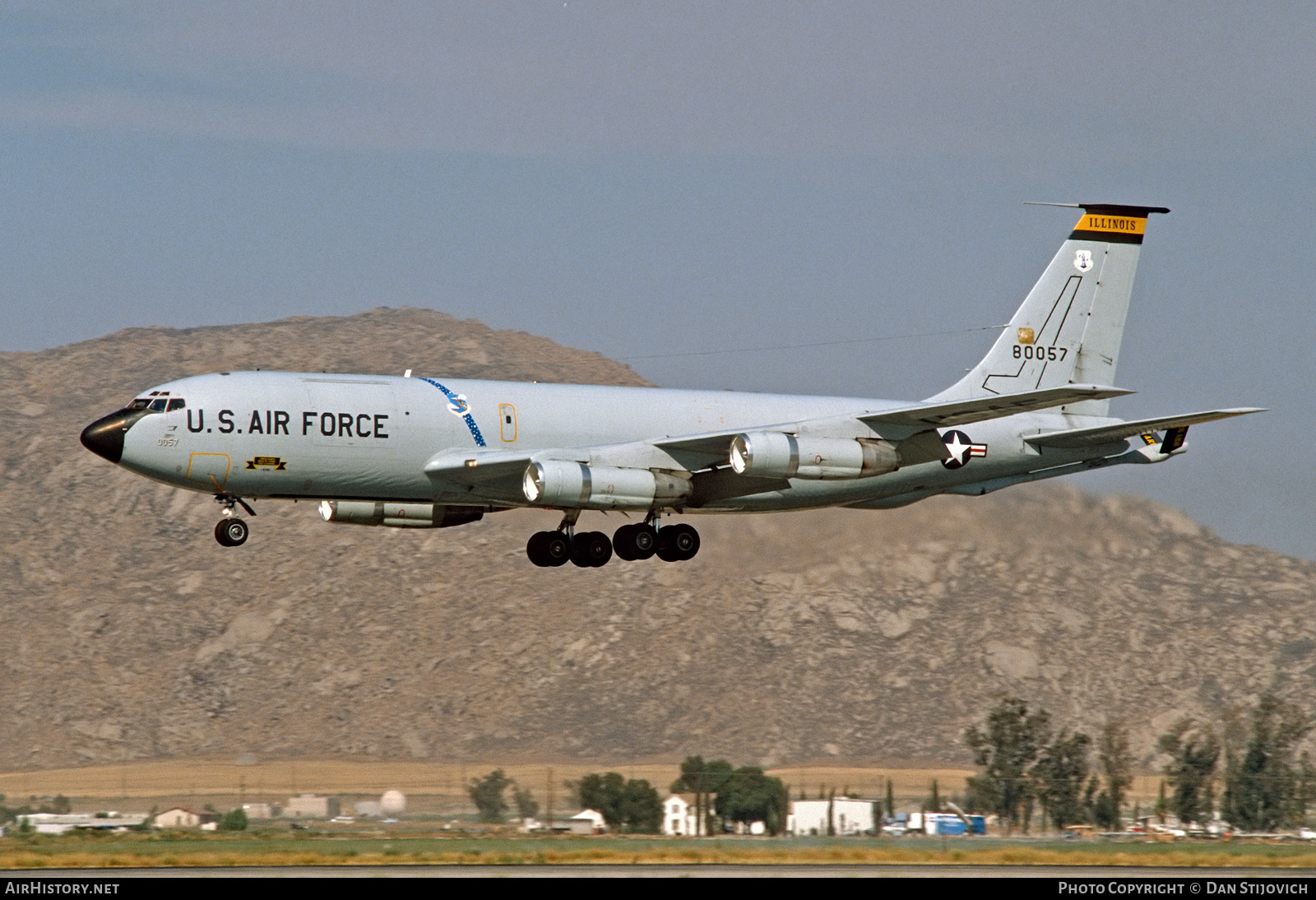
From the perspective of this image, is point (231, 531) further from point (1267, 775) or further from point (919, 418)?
point (1267, 775)

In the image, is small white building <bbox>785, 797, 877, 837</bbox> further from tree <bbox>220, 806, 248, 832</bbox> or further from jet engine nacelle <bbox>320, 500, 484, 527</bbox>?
tree <bbox>220, 806, 248, 832</bbox>

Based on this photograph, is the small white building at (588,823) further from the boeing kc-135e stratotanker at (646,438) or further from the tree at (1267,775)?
the tree at (1267,775)

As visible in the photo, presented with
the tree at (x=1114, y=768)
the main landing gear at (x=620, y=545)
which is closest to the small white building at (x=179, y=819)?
the main landing gear at (x=620, y=545)

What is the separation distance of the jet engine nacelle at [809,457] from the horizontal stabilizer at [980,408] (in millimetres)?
874

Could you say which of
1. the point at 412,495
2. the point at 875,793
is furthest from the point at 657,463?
the point at 875,793

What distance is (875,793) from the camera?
78.0 metres

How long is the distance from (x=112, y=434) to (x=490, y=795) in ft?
86.2

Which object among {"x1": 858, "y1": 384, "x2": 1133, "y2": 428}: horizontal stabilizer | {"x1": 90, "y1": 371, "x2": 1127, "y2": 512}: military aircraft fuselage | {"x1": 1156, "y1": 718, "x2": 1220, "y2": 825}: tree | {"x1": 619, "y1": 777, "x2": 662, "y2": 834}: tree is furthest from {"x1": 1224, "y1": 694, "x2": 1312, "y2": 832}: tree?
{"x1": 858, "y1": 384, "x2": 1133, "y2": 428}: horizontal stabilizer

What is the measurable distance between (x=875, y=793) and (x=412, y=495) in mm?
38629

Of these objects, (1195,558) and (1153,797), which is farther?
(1195,558)

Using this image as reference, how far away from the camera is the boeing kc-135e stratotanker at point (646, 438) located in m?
43.8

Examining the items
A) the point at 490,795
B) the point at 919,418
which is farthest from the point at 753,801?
the point at 919,418
